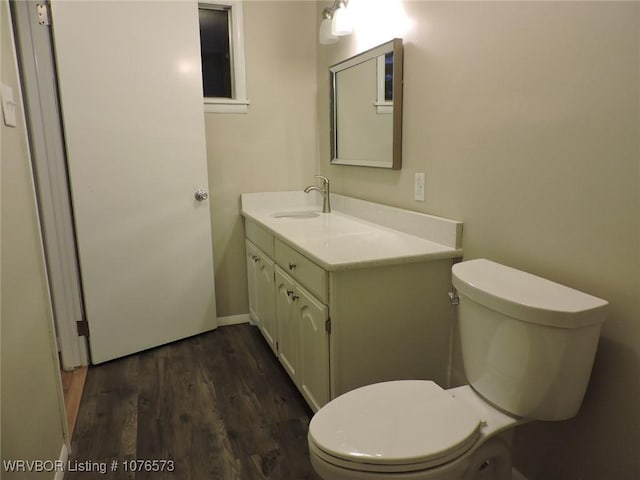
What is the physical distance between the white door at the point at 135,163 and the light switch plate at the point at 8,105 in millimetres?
960

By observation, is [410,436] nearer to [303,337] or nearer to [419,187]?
[303,337]

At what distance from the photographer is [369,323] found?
61.7 inches

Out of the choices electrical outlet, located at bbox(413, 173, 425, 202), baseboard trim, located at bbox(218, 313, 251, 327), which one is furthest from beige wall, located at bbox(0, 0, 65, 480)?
electrical outlet, located at bbox(413, 173, 425, 202)

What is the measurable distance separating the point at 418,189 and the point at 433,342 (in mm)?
659

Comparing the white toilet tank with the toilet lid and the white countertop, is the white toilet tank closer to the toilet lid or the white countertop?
the toilet lid

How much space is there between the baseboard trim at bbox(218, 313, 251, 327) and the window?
1.35 metres

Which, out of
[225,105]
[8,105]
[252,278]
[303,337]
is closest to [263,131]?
[225,105]

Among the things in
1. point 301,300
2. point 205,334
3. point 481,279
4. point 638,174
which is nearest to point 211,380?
point 205,334

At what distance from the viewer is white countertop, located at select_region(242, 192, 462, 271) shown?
155 cm

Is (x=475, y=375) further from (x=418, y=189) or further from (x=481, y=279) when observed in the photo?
(x=418, y=189)

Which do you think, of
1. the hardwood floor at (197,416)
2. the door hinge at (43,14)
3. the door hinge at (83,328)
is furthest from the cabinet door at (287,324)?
the door hinge at (43,14)

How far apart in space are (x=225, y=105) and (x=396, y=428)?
219 cm

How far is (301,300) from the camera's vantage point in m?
1.79

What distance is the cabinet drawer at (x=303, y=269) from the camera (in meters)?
1.56
